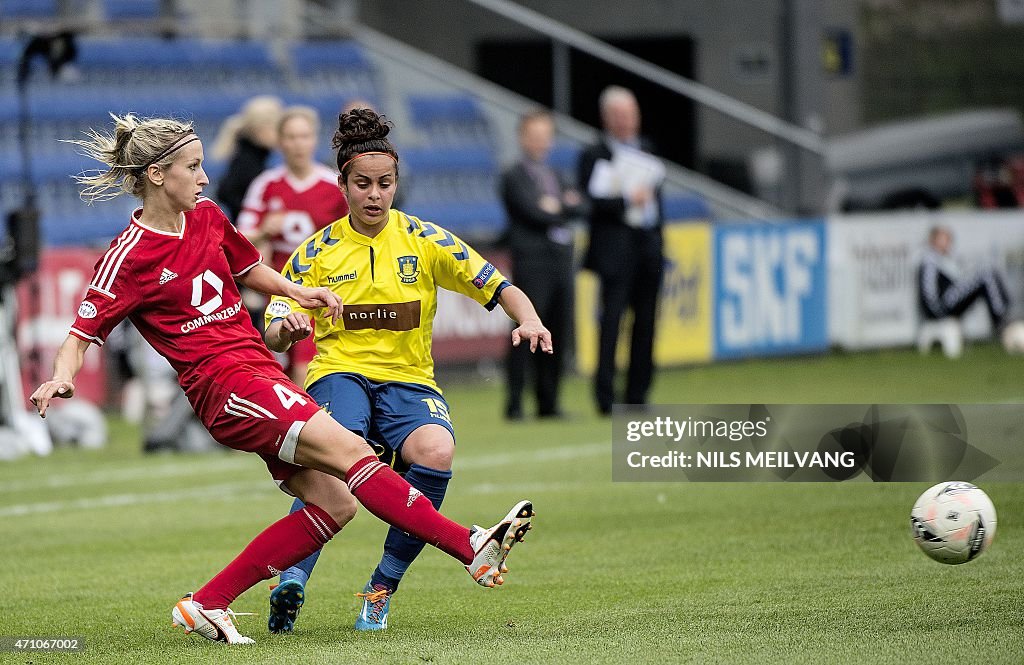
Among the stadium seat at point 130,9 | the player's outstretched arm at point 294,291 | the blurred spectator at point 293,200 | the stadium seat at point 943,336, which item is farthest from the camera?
the stadium seat at point 130,9

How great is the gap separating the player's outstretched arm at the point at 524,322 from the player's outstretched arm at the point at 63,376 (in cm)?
146

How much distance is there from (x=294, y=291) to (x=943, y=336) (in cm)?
1374

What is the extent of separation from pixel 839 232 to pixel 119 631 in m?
14.0

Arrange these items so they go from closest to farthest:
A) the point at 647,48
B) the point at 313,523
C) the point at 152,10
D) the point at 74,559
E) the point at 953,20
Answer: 1. the point at 313,523
2. the point at 74,559
3. the point at 152,10
4. the point at 647,48
5. the point at 953,20

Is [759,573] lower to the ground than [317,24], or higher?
lower

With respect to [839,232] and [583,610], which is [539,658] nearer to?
[583,610]

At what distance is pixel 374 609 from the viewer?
19.9ft

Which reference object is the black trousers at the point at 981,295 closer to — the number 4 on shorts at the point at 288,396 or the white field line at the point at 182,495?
the white field line at the point at 182,495

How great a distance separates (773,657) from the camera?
17.2ft

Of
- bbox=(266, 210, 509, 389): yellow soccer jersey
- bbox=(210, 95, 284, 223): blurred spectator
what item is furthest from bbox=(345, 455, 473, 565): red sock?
bbox=(210, 95, 284, 223): blurred spectator

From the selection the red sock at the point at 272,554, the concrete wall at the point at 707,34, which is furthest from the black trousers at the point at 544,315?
the concrete wall at the point at 707,34

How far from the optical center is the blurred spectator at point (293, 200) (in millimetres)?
10273

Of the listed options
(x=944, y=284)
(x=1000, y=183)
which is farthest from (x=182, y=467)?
(x=1000, y=183)

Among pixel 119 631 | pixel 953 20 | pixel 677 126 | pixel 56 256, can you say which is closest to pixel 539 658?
pixel 119 631
